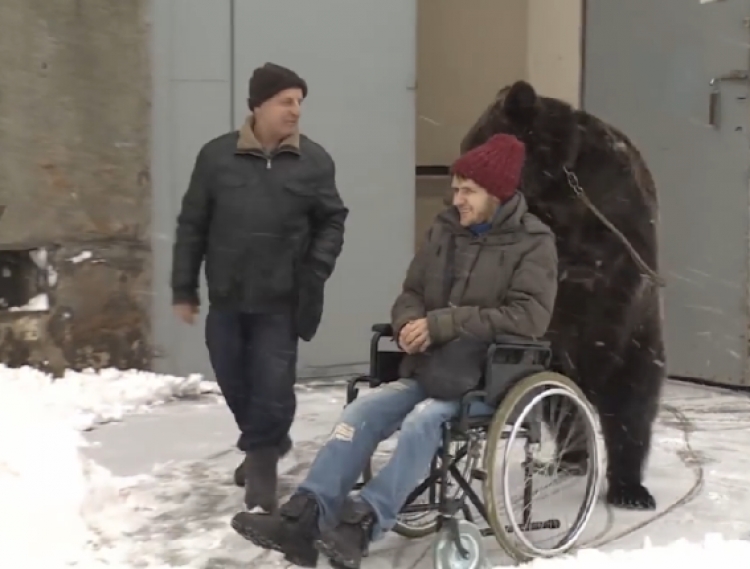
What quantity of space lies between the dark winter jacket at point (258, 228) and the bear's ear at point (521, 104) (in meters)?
0.67

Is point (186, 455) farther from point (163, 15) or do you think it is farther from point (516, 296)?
point (163, 15)

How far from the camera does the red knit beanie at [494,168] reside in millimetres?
3014

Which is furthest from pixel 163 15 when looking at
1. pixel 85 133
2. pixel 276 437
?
pixel 276 437

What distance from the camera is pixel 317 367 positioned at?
5879mm

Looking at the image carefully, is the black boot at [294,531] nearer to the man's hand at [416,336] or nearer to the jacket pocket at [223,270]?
the man's hand at [416,336]

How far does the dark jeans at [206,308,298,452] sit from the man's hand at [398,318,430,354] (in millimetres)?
619

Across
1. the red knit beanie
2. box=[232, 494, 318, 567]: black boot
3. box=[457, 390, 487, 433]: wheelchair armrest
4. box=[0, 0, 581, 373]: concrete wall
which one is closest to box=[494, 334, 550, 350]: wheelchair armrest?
box=[457, 390, 487, 433]: wheelchair armrest

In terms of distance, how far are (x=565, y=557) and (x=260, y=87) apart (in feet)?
5.59

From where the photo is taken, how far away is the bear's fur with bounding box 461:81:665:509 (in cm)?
351

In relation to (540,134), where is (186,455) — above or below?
below

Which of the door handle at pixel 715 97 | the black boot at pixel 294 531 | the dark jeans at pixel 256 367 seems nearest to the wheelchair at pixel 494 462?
the black boot at pixel 294 531

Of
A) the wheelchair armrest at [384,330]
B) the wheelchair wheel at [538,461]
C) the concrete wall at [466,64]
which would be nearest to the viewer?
the wheelchair wheel at [538,461]

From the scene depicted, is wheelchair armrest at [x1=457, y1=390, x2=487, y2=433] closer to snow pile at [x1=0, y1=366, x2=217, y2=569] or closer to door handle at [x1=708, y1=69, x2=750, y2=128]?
snow pile at [x1=0, y1=366, x2=217, y2=569]

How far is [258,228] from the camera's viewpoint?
341cm
